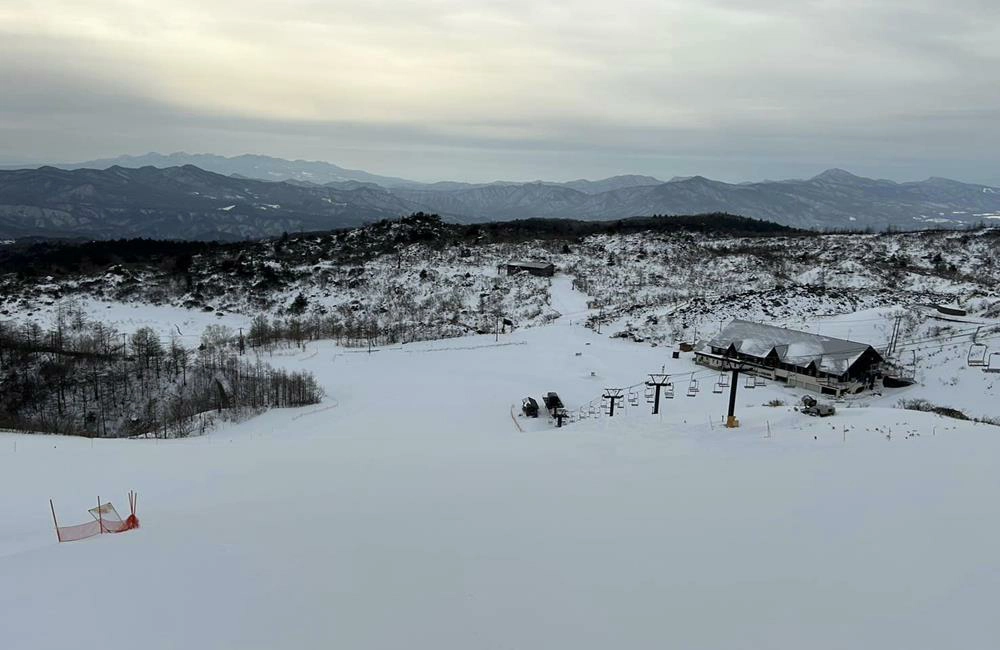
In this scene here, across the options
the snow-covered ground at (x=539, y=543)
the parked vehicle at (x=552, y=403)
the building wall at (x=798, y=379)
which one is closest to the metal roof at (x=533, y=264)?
the building wall at (x=798, y=379)

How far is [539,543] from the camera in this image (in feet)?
25.9

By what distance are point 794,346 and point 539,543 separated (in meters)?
25.9

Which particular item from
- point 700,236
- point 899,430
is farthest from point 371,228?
point 899,430

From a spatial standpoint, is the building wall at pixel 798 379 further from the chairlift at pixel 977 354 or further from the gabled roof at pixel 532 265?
the gabled roof at pixel 532 265

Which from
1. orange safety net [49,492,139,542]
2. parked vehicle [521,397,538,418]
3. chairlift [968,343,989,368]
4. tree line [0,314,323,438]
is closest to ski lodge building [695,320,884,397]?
chairlift [968,343,989,368]

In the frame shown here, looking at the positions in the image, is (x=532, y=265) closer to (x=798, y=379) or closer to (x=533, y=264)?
(x=533, y=264)

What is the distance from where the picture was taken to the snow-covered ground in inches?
230

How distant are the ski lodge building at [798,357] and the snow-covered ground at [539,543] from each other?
13.8 metres

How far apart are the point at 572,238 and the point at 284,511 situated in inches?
3134

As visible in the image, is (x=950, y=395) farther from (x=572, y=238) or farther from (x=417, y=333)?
(x=572, y=238)

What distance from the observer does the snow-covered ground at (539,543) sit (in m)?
5.84

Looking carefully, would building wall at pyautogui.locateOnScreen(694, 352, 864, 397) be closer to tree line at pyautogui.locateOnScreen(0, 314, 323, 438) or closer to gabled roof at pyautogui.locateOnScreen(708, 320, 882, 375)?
gabled roof at pyautogui.locateOnScreen(708, 320, 882, 375)

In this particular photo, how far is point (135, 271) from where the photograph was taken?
194 feet

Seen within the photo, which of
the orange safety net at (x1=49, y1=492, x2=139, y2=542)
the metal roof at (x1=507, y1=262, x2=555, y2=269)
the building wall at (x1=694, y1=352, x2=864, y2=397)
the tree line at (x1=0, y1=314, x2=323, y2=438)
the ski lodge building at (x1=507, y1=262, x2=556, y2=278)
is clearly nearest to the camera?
the orange safety net at (x1=49, y1=492, x2=139, y2=542)
